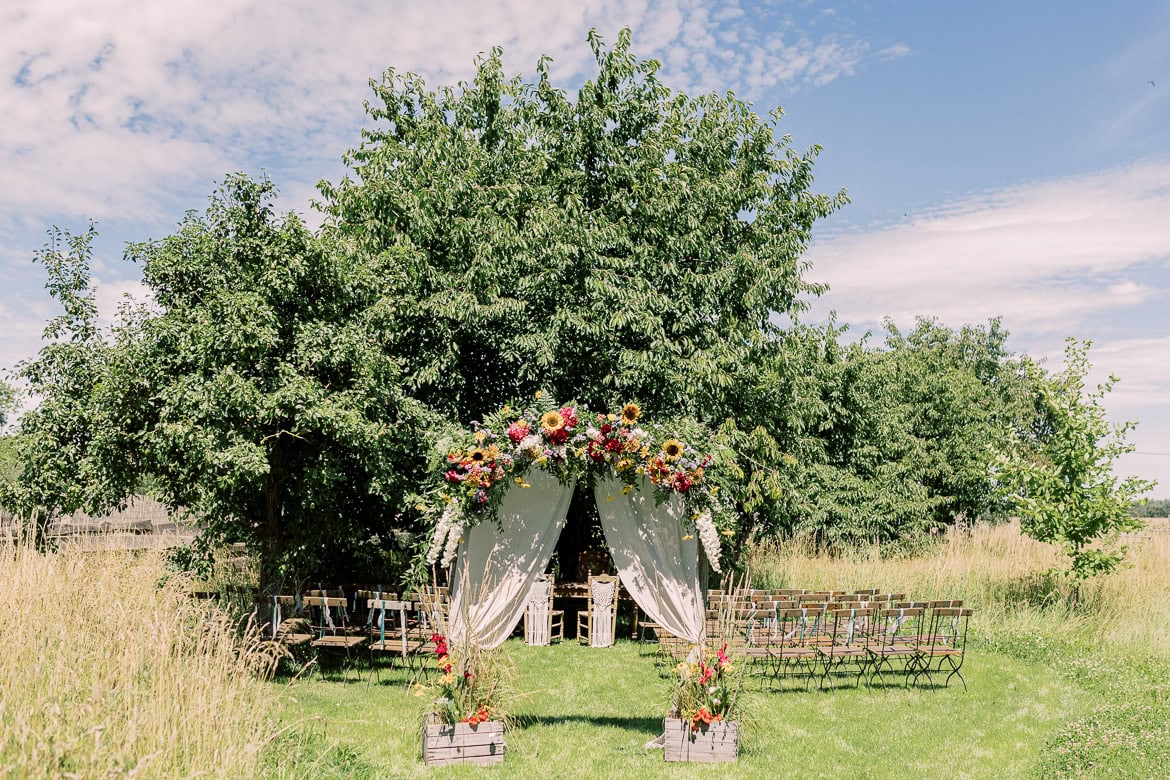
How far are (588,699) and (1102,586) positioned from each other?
9.72 meters

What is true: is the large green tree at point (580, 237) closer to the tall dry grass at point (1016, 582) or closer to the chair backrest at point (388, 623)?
the chair backrest at point (388, 623)

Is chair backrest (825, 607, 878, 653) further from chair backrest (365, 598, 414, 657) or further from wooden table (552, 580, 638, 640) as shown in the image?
chair backrest (365, 598, 414, 657)

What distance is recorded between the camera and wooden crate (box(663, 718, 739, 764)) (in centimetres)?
664

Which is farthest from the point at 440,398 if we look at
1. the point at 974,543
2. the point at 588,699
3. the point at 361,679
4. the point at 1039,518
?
the point at 974,543

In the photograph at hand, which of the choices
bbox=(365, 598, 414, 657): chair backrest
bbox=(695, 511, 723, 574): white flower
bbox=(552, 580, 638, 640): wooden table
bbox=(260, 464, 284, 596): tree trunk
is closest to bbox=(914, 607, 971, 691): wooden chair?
bbox=(695, 511, 723, 574): white flower

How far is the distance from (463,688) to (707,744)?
2.02m

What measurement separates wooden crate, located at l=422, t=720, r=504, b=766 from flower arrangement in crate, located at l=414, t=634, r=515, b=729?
57 millimetres

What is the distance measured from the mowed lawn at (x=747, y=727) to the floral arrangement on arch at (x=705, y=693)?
0.37 meters

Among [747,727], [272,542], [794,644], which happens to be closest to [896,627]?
[794,644]

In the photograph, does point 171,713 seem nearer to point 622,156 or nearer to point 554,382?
point 554,382

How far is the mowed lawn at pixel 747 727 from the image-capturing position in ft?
21.2

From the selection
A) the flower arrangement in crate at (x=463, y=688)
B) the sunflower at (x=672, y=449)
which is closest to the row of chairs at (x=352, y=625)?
the flower arrangement in crate at (x=463, y=688)

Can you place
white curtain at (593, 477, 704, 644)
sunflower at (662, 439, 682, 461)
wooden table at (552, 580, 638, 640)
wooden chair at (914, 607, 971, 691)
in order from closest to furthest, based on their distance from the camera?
sunflower at (662, 439, 682, 461), white curtain at (593, 477, 704, 644), wooden chair at (914, 607, 971, 691), wooden table at (552, 580, 638, 640)

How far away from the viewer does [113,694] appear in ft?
16.5
